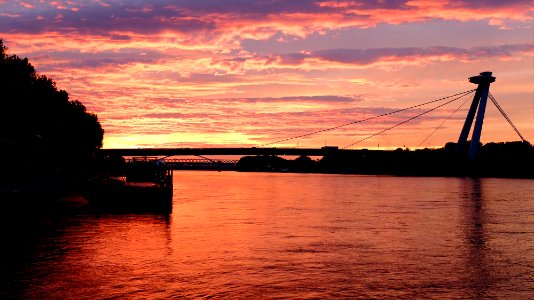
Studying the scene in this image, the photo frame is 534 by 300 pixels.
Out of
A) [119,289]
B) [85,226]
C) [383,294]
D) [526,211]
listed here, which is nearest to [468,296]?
[383,294]

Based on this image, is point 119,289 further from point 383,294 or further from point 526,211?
point 526,211

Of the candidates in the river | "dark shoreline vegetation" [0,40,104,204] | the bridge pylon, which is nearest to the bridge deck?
the bridge pylon

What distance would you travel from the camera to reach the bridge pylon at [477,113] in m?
139

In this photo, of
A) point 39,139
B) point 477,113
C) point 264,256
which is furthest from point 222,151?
point 264,256

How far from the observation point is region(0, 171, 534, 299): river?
22.3 metres

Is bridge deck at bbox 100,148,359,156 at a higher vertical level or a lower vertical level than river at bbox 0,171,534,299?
higher

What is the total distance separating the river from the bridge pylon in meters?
89.5

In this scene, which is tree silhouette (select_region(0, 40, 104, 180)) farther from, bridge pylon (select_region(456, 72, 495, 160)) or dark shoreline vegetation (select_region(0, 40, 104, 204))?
bridge pylon (select_region(456, 72, 495, 160))

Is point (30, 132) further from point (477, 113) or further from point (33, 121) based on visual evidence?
point (477, 113)

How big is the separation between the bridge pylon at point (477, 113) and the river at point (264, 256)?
89487 millimetres

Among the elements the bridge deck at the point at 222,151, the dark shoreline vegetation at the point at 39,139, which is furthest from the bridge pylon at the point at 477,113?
the dark shoreline vegetation at the point at 39,139

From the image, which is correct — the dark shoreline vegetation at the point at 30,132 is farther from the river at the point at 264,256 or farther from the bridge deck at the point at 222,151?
the bridge deck at the point at 222,151

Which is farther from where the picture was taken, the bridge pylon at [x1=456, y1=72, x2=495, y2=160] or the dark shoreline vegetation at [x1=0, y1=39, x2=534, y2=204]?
the bridge pylon at [x1=456, y1=72, x2=495, y2=160]

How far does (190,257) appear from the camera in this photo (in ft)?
97.1
